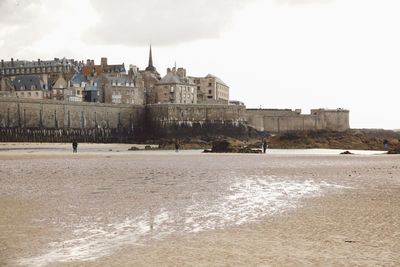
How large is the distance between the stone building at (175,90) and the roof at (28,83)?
20.6 metres

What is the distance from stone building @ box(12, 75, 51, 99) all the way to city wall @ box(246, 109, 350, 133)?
35895 millimetres

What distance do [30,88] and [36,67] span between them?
89.1ft

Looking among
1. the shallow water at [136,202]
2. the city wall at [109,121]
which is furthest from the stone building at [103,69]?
the shallow water at [136,202]

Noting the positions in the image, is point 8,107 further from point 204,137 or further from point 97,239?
point 97,239

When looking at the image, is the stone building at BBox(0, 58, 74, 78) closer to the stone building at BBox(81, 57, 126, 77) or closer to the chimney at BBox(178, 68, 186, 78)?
the stone building at BBox(81, 57, 126, 77)

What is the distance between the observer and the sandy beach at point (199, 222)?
19.2 feet

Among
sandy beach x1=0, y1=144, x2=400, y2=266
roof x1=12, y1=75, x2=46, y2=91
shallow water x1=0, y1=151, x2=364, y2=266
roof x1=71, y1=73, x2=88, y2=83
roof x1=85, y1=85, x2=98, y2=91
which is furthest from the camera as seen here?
roof x1=71, y1=73, x2=88, y2=83

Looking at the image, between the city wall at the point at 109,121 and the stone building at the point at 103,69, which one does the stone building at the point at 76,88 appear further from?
the city wall at the point at 109,121

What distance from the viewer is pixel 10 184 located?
13.2 meters

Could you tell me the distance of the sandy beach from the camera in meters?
5.84

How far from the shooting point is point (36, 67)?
101 metres

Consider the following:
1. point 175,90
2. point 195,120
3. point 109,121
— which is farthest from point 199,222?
point 175,90

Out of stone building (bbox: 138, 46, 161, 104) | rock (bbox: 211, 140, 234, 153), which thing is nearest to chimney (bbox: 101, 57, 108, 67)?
stone building (bbox: 138, 46, 161, 104)

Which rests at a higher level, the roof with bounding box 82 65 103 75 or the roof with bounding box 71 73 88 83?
the roof with bounding box 82 65 103 75
